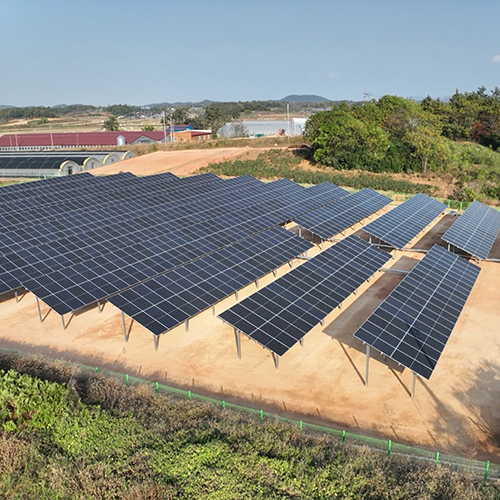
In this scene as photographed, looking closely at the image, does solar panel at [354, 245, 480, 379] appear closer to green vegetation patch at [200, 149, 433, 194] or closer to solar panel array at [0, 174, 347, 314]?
solar panel array at [0, 174, 347, 314]

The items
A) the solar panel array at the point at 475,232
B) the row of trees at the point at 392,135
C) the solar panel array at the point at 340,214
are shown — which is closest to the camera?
the solar panel array at the point at 475,232

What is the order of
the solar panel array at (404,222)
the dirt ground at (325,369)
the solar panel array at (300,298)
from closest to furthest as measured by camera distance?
1. the dirt ground at (325,369)
2. the solar panel array at (300,298)
3. the solar panel array at (404,222)

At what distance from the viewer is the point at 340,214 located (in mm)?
39031

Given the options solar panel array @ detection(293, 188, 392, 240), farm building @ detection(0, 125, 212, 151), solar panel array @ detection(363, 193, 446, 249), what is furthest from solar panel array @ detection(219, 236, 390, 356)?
farm building @ detection(0, 125, 212, 151)

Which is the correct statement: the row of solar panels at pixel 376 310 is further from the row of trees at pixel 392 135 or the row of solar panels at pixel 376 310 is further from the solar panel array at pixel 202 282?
the row of trees at pixel 392 135

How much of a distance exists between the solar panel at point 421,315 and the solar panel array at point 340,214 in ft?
30.8

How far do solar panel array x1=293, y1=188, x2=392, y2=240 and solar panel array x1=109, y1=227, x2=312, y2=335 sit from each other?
4.50m

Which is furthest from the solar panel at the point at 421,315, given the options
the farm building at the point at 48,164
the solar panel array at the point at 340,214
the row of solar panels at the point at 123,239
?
the farm building at the point at 48,164

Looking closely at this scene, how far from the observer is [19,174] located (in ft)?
227

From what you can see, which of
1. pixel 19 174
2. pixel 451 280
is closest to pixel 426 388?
pixel 451 280

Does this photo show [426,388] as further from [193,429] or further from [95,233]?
[95,233]

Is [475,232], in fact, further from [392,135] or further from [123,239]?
[392,135]

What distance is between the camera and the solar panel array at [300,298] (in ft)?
62.9

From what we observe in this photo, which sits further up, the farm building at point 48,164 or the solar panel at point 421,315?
the farm building at point 48,164
